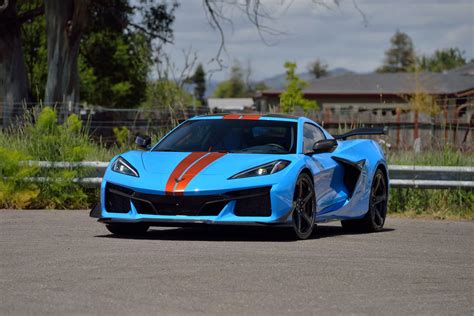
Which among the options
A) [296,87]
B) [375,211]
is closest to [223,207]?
[375,211]

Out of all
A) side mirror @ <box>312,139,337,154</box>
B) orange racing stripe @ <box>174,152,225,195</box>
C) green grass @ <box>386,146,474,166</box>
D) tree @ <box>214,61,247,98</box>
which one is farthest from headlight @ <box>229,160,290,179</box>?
tree @ <box>214,61,247,98</box>

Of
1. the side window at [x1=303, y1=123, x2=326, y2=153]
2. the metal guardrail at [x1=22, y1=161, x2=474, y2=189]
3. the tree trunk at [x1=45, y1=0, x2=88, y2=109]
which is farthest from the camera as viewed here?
the tree trunk at [x1=45, y1=0, x2=88, y2=109]

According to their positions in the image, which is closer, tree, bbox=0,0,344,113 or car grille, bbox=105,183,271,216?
car grille, bbox=105,183,271,216

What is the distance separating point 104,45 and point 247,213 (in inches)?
1294

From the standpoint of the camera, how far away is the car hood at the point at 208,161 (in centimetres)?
1065

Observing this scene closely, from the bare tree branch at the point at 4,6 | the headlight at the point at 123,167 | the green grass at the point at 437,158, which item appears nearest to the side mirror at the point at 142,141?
the headlight at the point at 123,167

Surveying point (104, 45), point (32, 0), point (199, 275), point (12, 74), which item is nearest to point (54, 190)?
point (199, 275)

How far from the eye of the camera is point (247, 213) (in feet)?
34.4

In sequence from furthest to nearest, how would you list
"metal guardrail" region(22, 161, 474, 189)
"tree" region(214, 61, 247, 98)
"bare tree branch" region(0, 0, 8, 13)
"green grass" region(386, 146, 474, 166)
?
"tree" region(214, 61, 247, 98), "bare tree branch" region(0, 0, 8, 13), "green grass" region(386, 146, 474, 166), "metal guardrail" region(22, 161, 474, 189)

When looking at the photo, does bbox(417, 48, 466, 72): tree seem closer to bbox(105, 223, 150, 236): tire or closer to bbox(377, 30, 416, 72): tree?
bbox(377, 30, 416, 72): tree

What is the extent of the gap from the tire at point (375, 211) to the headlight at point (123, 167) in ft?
9.55

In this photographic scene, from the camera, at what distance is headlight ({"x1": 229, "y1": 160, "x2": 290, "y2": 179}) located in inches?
416

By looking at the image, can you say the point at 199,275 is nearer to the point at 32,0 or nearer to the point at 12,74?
the point at 12,74

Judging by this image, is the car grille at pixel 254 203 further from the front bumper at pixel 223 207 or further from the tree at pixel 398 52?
the tree at pixel 398 52
